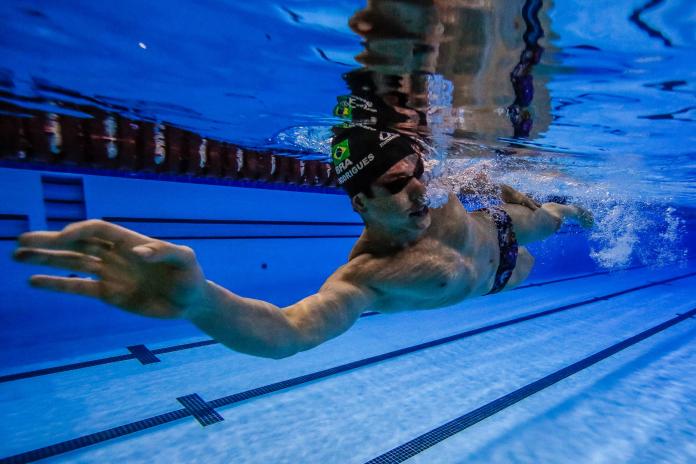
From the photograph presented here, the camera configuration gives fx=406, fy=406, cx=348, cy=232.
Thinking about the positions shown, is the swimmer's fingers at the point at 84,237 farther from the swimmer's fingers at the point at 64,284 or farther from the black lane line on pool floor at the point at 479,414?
the black lane line on pool floor at the point at 479,414

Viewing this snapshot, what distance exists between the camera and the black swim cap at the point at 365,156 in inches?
103

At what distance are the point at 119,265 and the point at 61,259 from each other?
0.16m

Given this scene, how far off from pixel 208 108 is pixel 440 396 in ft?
12.6

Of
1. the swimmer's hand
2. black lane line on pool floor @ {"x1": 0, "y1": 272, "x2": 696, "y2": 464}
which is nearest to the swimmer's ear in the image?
the swimmer's hand

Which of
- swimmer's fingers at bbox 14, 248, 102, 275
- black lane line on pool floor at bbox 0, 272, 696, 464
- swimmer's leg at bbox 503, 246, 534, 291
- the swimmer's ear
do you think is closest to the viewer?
swimmer's fingers at bbox 14, 248, 102, 275

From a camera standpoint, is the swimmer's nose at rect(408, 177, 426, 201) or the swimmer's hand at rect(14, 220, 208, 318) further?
the swimmer's nose at rect(408, 177, 426, 201)

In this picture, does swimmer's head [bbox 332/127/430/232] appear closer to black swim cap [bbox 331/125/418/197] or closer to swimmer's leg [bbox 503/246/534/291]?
black swim cap [bbox 331/125/418/197]

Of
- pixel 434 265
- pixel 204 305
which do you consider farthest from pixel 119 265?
pixel 434 265

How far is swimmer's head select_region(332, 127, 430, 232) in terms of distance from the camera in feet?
8.57

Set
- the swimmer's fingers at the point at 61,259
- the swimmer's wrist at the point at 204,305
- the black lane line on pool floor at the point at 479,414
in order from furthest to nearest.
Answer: the black lane line on pool floor at the point at 479,414, the swimmer's wrist at the point at 204,305, the swimmer's fingers at the point at 61,259

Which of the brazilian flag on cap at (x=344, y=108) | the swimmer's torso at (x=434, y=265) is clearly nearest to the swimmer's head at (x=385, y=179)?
the swimmer's torso at (x=434, y=265)

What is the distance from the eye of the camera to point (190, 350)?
5.30m

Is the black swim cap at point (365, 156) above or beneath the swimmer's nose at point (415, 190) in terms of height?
above

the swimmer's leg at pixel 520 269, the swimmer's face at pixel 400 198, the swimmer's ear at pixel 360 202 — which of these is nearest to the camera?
the swimmer's face at pixel 400 198
